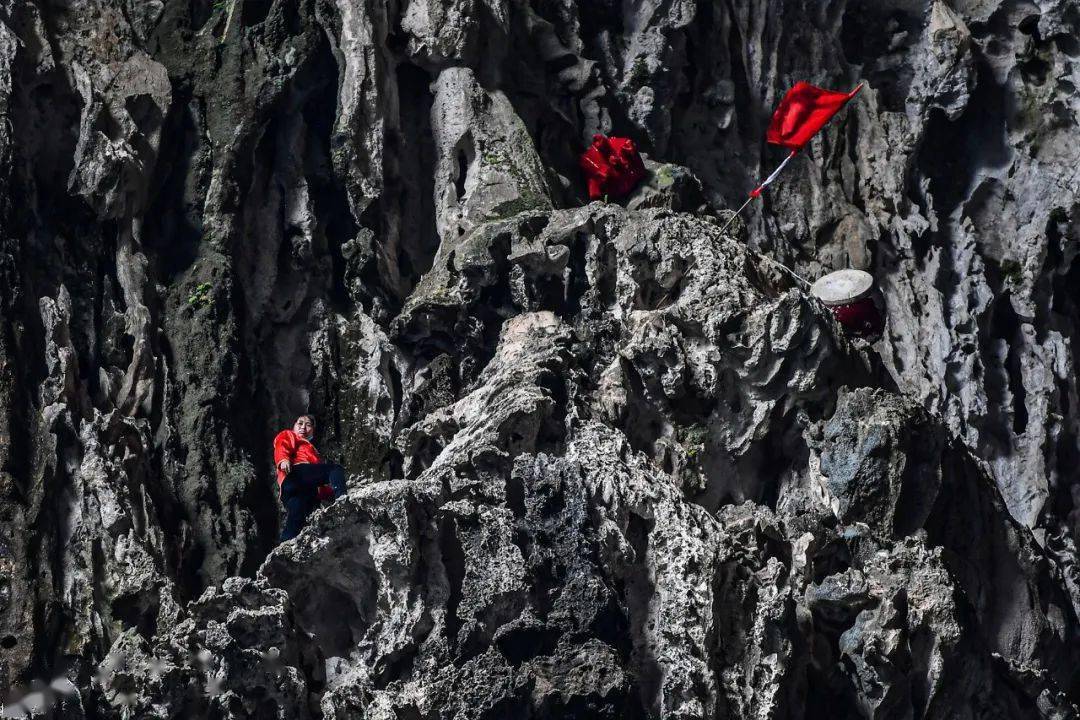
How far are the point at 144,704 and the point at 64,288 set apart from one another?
156 inches

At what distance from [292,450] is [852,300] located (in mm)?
5492

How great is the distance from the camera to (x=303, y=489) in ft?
49.7

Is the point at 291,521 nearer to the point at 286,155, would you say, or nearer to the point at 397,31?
the point at 286,155

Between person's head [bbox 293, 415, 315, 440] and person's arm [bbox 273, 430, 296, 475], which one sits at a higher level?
person's head [bbox 293, 415, 315, 440]

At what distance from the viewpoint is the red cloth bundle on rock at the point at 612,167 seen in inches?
707

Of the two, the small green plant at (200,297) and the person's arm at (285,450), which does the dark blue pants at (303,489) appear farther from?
the small green plant at (200,297)

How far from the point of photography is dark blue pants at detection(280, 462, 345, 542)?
1505 cm

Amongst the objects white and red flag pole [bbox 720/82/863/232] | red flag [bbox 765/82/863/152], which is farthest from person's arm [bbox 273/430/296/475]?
red flag [bbox 765/82/863/152]

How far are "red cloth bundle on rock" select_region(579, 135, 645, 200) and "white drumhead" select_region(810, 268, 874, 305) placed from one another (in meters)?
1.94

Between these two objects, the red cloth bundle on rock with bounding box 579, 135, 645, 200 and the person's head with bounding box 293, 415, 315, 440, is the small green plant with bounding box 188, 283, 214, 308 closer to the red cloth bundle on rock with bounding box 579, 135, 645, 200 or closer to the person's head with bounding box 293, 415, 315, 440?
the person's head with bounding box 293, 415, 315, 440

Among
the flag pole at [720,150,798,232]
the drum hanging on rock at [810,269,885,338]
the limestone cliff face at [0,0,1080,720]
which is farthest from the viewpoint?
the drum hanging on rock at [810,269,885,338]

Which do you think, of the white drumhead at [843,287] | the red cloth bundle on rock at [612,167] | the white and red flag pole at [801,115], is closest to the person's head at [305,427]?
the red cloth bundle on rock at [612,167]

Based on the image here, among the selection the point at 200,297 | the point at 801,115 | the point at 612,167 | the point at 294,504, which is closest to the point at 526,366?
the point at 294,504

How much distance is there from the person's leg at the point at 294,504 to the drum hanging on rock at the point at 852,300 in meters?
5.25
